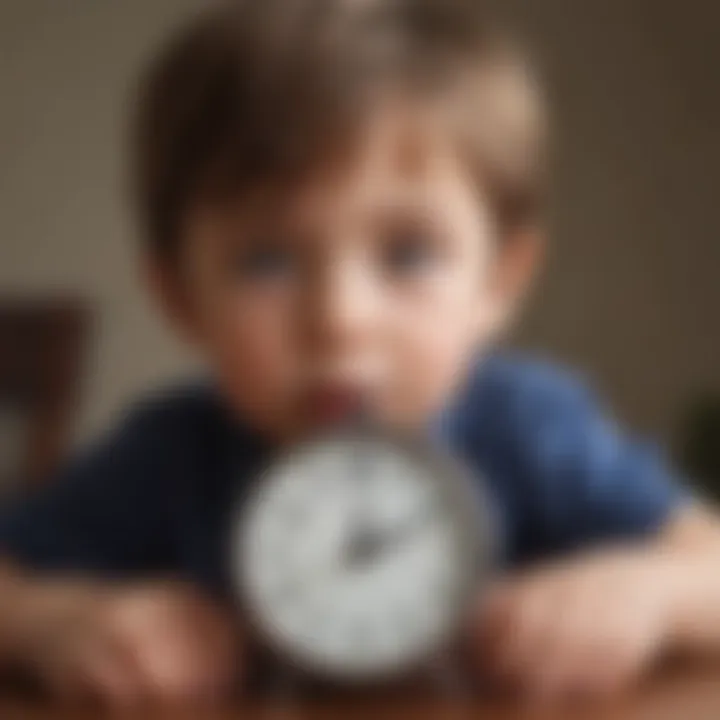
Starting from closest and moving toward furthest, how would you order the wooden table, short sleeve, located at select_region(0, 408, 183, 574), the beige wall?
the wooden table → short sleeve, located at select_region(0, 408, 183, 574) → the beige wall

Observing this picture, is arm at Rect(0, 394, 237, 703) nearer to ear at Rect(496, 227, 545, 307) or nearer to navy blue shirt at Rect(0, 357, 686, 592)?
navy blue shirt at Rect(0, 357, 686, 592)

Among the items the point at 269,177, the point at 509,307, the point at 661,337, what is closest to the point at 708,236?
the point at 661,337

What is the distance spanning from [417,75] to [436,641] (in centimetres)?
24

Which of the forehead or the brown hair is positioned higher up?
the brown hair

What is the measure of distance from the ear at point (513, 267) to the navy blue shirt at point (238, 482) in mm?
29

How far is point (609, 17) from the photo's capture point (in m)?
0.94

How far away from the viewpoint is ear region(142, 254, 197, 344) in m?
0.71

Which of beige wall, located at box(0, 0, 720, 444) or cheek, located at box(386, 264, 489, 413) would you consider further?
beige wall, located at box(0, 0, 720, 444)

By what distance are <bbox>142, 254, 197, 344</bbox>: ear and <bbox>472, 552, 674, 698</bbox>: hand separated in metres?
0.20

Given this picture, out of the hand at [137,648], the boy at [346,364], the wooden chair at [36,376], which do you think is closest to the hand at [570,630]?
the boy at [346,364]

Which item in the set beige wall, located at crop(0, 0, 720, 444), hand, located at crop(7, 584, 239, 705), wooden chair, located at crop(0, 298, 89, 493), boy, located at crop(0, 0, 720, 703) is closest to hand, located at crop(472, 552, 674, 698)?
boy, located at crop(0, 0, 720, 703)

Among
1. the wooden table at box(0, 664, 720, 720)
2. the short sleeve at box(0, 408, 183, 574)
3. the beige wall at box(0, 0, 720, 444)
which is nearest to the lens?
the wooden table at box(0, 664, 720, 720)

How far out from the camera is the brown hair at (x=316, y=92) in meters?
0.65

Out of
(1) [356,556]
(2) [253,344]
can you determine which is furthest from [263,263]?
(1) [356,556]
